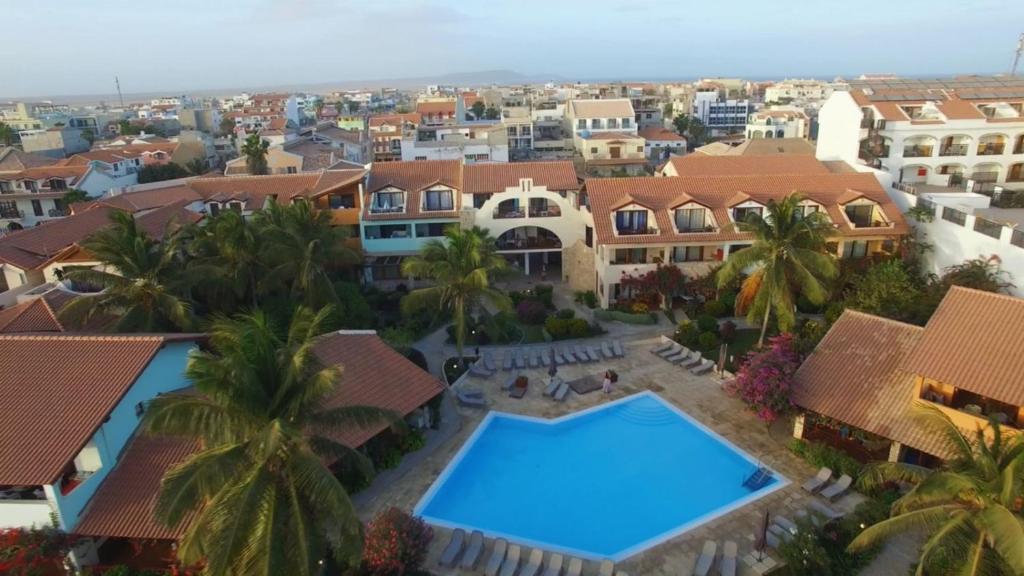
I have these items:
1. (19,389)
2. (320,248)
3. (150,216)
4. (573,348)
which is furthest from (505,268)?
(150,216)

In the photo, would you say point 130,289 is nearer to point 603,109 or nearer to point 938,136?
point 938,136

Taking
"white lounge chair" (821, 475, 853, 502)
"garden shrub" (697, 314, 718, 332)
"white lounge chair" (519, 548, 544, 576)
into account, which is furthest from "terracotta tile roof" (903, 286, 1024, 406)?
"white lounge chair" (519, 548, 544, 576)

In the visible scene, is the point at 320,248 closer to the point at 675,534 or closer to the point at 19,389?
the point at 19,389

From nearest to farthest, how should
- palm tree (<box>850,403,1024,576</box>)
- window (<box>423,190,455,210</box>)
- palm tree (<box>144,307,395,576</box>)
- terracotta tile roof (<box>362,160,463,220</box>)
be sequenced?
1. palm tree (<box>850,403,1024,576</box>)
2. palm tree (<box>144,307,395,576</box>)
3. terracotta tile roof (<box>362,160,463,220</box>)
4. window (<box>423,190,455,210</box>)

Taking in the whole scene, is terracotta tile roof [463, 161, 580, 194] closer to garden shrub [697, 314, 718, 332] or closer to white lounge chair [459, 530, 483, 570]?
garden shrub [697, 314, 718, 332]

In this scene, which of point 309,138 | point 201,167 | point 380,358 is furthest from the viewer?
point 309,138

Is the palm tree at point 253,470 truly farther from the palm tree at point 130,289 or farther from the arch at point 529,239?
the arch at point 529,239
